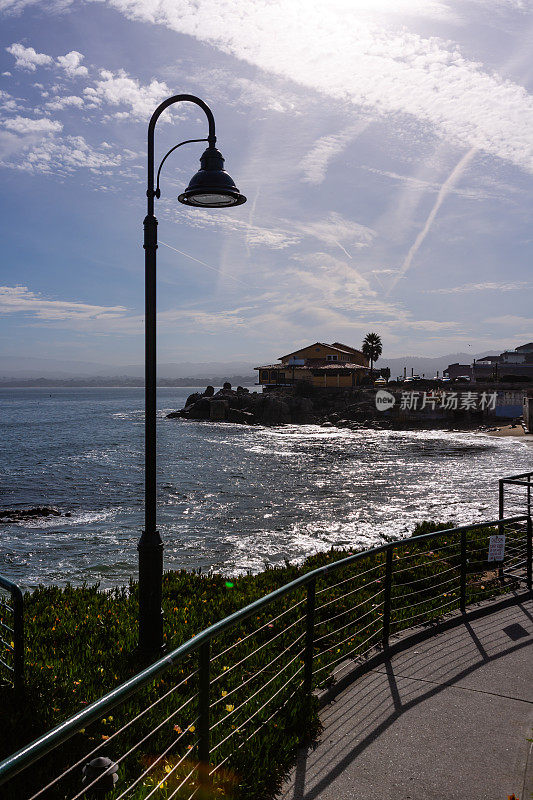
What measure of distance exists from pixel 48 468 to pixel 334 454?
24593 millimetres

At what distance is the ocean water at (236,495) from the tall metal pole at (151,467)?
9677 mm

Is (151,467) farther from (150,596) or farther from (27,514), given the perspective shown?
(27,514)

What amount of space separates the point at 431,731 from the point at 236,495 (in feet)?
92.0

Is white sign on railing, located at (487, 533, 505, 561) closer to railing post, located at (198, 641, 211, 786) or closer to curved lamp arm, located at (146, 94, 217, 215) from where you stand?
railing post, located at (198, 641, 211, 786)

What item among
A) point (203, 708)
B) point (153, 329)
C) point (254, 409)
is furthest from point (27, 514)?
point (254, 409)

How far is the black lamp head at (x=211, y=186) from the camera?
6977 millimetres

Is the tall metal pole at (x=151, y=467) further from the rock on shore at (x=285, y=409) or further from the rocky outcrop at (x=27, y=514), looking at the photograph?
the rock on shore at (x=285, y=409)

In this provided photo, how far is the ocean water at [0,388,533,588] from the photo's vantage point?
1964 cm

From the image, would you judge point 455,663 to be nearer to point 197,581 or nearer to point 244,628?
point 244,628

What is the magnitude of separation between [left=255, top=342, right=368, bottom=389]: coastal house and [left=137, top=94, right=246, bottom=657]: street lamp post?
91.4 meters

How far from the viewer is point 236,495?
32.4 m

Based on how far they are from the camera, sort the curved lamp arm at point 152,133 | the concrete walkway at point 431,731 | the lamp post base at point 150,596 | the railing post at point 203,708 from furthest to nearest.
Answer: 1. the curved lamp arm at point 152,133
2. the lamp post base at point 150,596
3. the concrete walkway at point 431,731
4. the railing post at point 203,708

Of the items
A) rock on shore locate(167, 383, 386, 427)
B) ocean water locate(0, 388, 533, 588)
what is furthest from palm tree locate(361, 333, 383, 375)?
ocean water locate(0, 388, 533, 588)

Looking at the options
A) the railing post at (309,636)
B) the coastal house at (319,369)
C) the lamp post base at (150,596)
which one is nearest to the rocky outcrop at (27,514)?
the lamp post base at (150,596)
